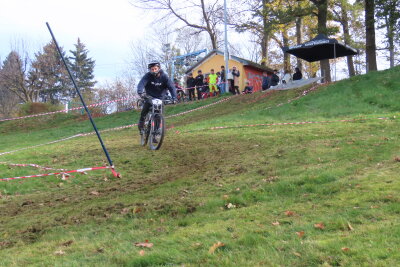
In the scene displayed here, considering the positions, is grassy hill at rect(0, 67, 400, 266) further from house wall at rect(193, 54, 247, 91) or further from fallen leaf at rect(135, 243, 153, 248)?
house wall at rect(193, 54, 247, 91)

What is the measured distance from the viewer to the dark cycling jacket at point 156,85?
9659 millimetres

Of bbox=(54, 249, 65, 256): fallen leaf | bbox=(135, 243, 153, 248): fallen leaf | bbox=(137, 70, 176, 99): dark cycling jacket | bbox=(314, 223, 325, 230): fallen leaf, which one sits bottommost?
bbox=(54, 249, 65, 256): fallen leaf

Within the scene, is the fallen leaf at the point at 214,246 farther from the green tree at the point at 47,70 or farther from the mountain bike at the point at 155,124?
the green tree at the point at 47,70

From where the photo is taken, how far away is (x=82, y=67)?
198ft

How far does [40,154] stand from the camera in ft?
34.4

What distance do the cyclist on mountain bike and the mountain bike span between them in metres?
0.25

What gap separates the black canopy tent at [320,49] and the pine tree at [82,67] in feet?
139

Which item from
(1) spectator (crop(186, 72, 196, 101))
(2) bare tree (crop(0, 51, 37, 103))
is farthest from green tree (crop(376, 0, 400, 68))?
(2) bare tree (crop(0, 51, 37, 103))

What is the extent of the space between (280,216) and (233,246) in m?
1.04

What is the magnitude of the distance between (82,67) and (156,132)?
5445cm

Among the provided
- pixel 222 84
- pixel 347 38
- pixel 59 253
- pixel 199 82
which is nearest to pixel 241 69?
pixel 222 84

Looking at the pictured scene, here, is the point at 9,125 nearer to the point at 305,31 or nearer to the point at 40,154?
the point at 40,154

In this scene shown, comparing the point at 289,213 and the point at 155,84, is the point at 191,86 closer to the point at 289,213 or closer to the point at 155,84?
the point at 155,84

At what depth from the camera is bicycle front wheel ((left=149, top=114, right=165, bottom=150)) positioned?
31.2 ft
